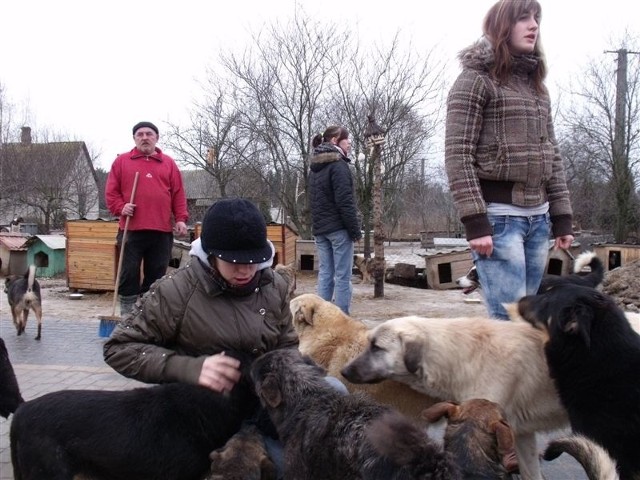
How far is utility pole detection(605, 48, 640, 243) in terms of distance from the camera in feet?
79.3

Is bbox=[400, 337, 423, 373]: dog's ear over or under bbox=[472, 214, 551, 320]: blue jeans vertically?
under

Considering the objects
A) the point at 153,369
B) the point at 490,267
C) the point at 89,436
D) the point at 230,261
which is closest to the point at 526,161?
the point at 490,267

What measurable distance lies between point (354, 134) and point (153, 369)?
16485 mm

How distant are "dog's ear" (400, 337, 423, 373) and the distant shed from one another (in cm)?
1383

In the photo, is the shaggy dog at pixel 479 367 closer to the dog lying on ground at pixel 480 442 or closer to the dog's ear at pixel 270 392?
the dog lying on ground at pixel 480 442

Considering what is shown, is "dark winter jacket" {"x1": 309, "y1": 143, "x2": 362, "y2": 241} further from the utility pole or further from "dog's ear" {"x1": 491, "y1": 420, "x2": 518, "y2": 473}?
the utility pole

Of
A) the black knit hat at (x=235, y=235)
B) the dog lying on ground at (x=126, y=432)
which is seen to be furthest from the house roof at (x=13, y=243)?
the black knit hat at (x=235, y=235)

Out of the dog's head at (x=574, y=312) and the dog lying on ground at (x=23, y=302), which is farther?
the dog lying on ground at (x=23, y=302)

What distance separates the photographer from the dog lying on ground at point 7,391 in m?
3.67

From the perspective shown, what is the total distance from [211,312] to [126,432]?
68 centimetres

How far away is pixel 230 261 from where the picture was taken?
277 centimetres

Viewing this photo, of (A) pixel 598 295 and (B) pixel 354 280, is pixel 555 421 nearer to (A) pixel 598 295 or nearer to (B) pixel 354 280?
(A) pixel 598 295

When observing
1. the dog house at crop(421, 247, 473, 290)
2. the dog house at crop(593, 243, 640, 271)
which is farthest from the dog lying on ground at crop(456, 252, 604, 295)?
the dog house at crop(593, 243, 640, 271)

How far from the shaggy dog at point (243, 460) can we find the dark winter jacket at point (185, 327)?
0.41 metres
